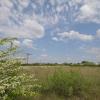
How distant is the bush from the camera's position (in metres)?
12.6

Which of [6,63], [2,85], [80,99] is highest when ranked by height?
[6,63]

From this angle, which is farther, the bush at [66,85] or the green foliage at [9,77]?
the bush at [66,85]

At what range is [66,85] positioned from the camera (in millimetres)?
12922

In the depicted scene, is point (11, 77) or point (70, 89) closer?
point (11, 77)

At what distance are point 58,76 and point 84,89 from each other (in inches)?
56.1

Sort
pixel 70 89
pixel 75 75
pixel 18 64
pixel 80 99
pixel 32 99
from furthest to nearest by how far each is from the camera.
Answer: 1. pixel 75 75
2. pixel 70 89
3. pixel 80 99
4. pixel 32 99
5. pixel 18 64

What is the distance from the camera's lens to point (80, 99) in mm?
11672

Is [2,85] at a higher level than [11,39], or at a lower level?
lower

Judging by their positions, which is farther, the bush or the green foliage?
the bush

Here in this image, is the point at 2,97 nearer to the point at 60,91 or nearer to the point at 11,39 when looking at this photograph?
the point at 11,39

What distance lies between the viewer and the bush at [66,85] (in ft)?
41.3

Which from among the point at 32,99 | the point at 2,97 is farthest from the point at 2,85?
the point at 32,99

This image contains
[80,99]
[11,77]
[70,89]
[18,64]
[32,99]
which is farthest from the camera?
[70,89]

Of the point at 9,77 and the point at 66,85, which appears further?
the point at 66,85
